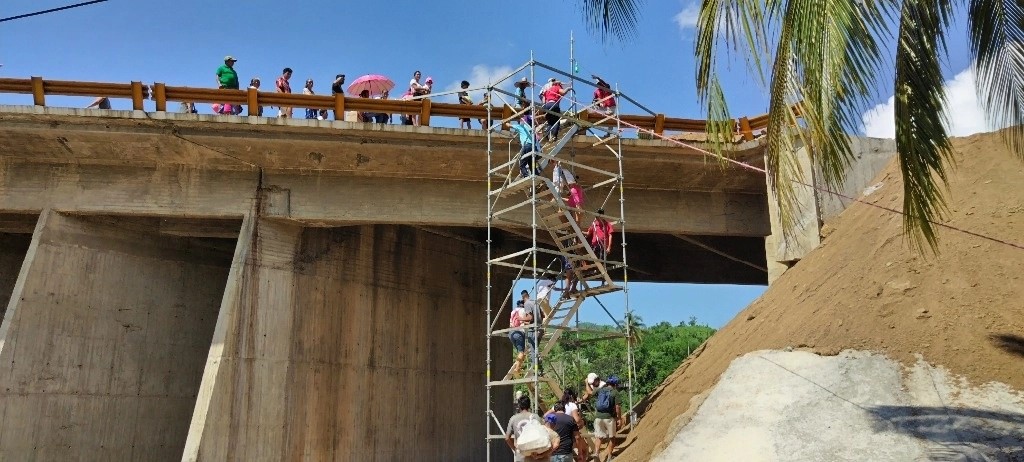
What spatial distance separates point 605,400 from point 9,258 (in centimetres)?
1327

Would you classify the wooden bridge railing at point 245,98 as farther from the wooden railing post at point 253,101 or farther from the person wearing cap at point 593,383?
the person wearing cap at point 593,383

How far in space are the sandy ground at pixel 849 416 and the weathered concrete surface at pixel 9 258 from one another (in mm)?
14264

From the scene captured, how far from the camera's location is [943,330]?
29.0ft

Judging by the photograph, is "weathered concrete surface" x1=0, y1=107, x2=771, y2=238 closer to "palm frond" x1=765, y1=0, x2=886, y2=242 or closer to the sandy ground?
the sandy ground

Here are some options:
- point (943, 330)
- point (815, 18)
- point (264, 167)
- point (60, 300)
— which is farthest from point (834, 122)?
point (60, 300)

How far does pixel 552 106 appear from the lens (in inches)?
498

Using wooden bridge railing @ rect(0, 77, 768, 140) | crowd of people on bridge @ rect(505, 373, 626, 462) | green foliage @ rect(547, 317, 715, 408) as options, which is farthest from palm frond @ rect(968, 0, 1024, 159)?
green foliage @ rect(547, 317, 715, 408)

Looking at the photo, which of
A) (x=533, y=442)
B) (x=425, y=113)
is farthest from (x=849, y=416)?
(x=425, y=113)

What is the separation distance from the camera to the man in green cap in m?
14.3

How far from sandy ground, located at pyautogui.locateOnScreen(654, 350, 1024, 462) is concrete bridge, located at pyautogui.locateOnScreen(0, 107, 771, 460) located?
19.2 feet

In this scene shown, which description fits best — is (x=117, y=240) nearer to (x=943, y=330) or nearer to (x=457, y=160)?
(x=457, y=160)

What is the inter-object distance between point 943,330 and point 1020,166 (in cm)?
463

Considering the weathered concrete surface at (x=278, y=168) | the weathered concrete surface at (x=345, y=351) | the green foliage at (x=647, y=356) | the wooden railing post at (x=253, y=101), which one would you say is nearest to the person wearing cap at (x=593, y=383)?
the weathered concrete surface at (x=278, y=168)

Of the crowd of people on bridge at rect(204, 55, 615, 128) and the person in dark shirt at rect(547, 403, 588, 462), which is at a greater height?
the crowd of people on bridge at rect(204, 55, 615, 128)
